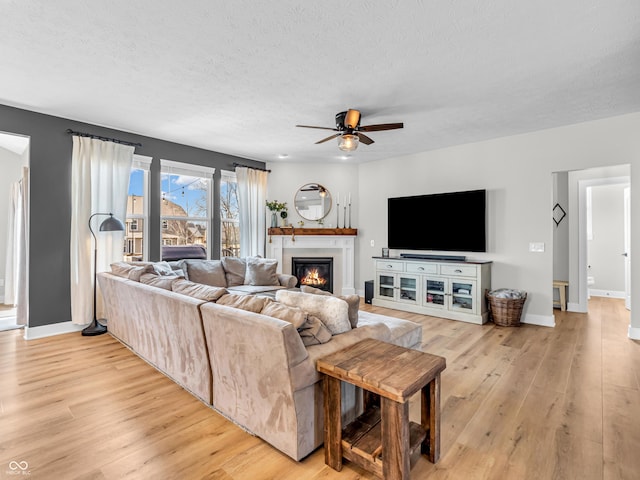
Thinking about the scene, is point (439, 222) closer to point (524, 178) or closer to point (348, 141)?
point (524, 178)

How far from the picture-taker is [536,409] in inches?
90.7

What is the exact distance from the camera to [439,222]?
5289 mm

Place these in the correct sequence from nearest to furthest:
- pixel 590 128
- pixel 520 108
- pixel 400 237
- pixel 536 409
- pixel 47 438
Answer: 1. pixel 47 438
2. pixel 536 409
3. pixel 520 108
4. pixel 590 128
5. pixel 400 237

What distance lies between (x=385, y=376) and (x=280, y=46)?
2.40m

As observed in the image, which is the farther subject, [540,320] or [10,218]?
[10,218]

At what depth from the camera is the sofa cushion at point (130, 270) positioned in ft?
11.0

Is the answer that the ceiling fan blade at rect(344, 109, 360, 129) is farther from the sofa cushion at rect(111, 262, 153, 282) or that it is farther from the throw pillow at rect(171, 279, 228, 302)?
the sofa cushion at rect(111, 262, 153, 282)

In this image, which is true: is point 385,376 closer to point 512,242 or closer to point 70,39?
point 70,39

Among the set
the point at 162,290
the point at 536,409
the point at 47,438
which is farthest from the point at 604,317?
the point at 47,438

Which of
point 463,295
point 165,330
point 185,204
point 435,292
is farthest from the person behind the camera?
point 185,204

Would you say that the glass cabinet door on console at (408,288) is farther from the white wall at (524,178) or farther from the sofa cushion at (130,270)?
the sofa cushion at (130,270)

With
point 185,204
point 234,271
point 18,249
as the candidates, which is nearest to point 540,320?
point 234,271

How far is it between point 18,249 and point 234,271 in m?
2.80

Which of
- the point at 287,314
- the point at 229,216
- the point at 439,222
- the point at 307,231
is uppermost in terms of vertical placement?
the point at 229,216
